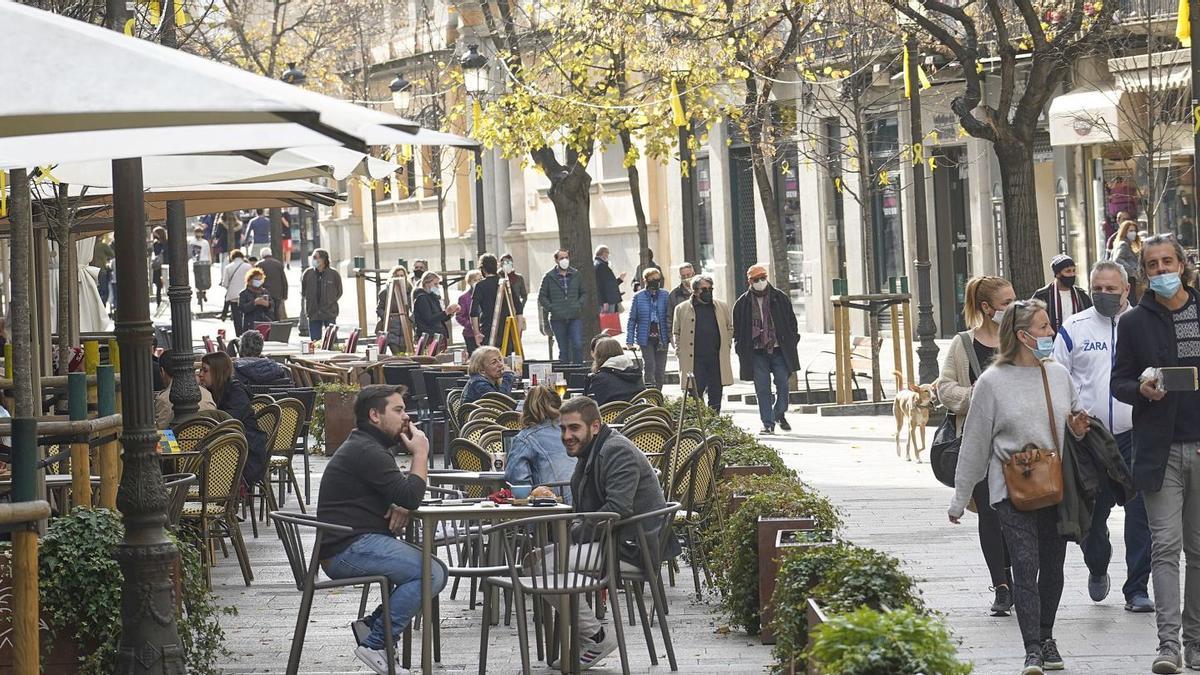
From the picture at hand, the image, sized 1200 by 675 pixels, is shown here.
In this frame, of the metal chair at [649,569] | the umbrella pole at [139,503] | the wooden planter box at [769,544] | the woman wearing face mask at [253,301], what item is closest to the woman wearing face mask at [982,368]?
the wooden planter box at [769,544]

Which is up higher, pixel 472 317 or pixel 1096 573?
pixel 472 317

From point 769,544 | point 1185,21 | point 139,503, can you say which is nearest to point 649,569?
point 769,544

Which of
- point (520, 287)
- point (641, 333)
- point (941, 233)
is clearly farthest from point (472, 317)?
point (941, 233)

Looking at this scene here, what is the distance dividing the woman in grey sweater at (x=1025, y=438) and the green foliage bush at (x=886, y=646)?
2.84 metres

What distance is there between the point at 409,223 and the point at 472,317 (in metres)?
30.6

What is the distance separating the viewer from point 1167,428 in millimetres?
8805

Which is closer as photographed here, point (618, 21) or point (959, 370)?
point (959, 370)

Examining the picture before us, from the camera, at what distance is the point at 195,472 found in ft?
39.0

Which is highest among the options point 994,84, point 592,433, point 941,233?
point 994,84

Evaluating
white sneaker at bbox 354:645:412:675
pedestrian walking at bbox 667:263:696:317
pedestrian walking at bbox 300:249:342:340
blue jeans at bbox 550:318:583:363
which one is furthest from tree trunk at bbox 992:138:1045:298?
pedestrian walking at bbox 300:249:342:340

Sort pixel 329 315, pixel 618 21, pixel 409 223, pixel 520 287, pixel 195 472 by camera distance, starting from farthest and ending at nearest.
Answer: pixel 409 223
pixel 329 315
pixel 520 287
pixel 618 21
pixel 195 472

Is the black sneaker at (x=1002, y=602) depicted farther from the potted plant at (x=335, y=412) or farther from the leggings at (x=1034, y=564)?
the potted plant at (x=335, y=412)

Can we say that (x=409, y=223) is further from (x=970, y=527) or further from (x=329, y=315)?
(x=970, y=527)

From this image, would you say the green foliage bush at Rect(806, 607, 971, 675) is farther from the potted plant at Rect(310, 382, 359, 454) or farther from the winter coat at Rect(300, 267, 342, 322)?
the winter coat at Rect(300, 267, 342, 322)
